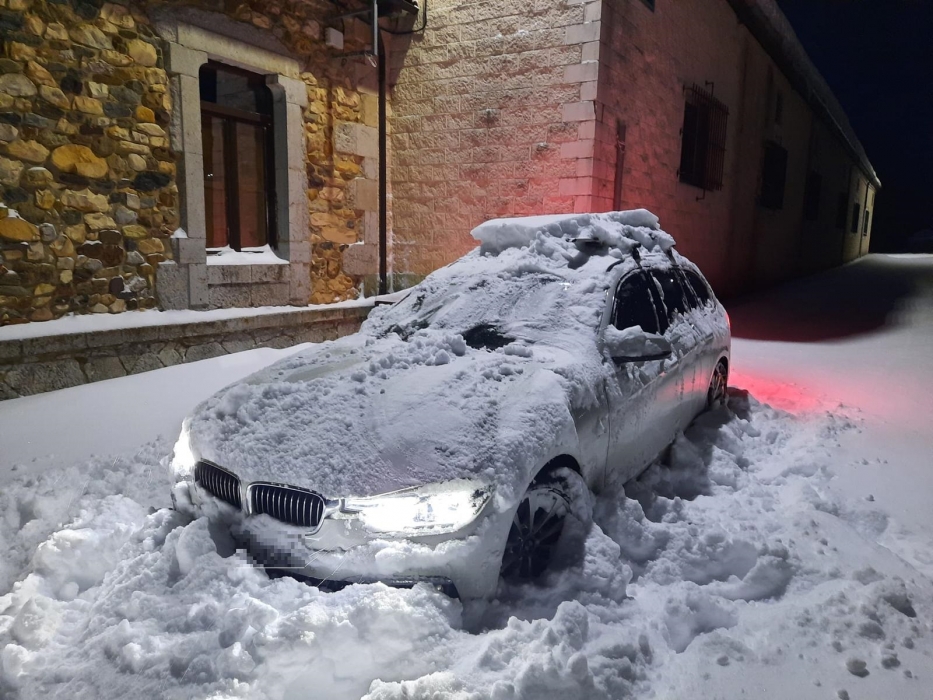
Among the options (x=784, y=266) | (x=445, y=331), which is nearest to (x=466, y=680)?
(x=445, y=331)

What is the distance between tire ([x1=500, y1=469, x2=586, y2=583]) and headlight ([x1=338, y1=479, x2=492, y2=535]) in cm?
26

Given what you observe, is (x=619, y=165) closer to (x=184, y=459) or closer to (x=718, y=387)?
(x=718, y=387)

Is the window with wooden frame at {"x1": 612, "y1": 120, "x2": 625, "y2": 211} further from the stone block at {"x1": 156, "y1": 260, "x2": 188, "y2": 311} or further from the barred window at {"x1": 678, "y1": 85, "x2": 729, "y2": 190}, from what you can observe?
the stone block at {"x1": 156, "y1": 260, "x2": 188, "y2": 311}

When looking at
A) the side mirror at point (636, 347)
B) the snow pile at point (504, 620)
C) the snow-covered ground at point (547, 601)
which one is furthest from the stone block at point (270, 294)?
the side mirror at point (636, 347)

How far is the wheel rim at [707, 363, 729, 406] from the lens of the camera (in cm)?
560

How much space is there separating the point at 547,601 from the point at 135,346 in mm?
5431

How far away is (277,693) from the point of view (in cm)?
229

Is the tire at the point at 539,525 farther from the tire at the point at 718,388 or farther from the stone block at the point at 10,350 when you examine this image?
the stone block at the point at 10,350

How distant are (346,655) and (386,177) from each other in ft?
28.9

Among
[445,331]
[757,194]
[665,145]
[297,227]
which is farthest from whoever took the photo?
[757,194]

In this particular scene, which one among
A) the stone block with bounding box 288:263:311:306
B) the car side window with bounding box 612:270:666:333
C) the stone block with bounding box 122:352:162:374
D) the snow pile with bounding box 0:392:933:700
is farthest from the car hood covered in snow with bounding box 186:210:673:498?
the stone block with bounding box 288:263:311:306

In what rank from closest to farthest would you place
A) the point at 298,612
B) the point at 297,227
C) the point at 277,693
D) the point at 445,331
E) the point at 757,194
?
the point at 277,693 < the point at 298,612 < the point at 445,331 < the point at 297,227 < the point at 757,194

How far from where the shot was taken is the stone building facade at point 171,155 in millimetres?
5988

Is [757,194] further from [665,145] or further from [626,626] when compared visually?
[626,626]
